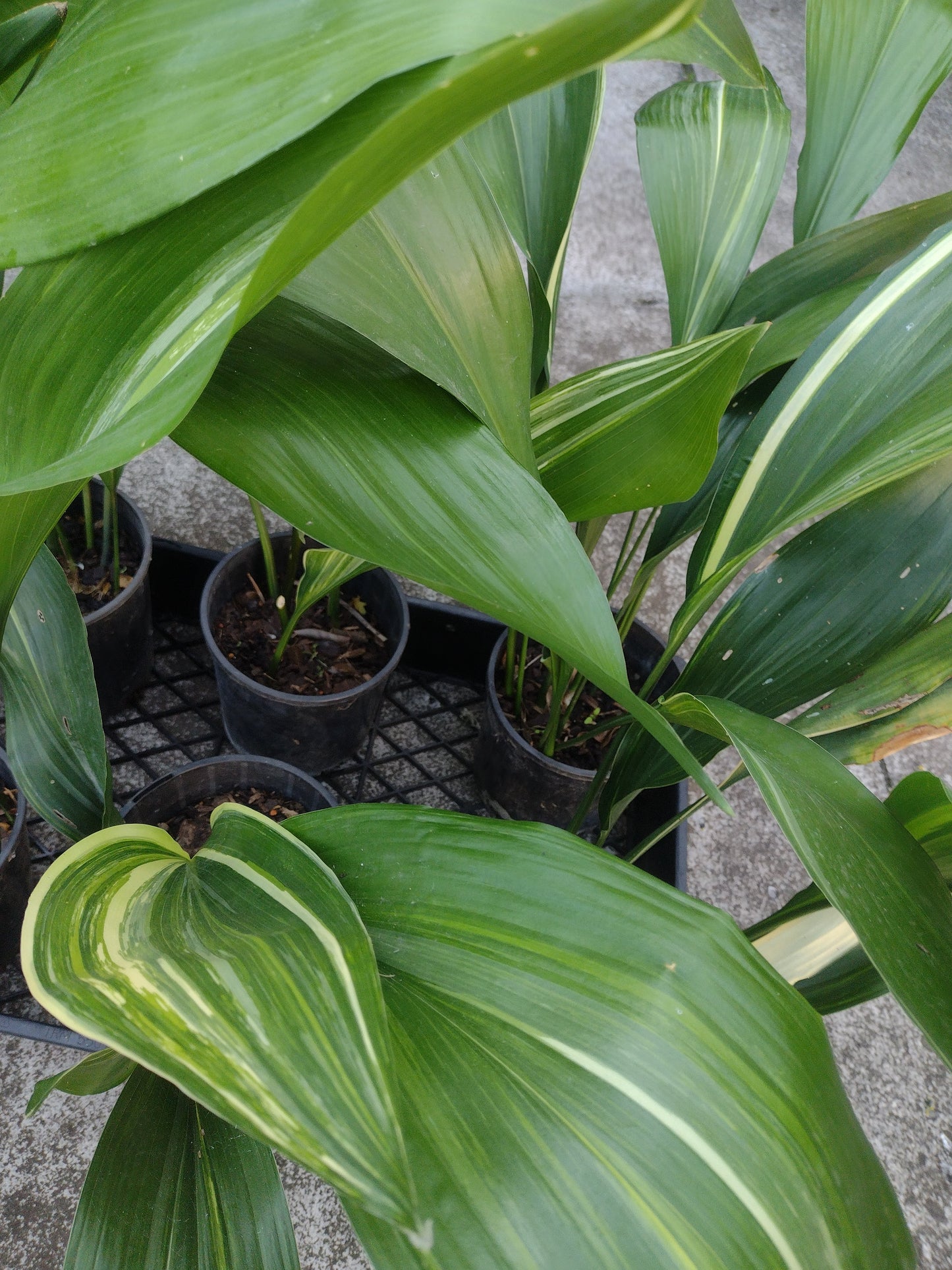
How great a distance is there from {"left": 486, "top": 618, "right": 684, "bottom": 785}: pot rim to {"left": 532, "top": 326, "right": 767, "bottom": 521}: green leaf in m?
0.33

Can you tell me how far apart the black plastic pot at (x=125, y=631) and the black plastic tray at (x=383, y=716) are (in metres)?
0.04

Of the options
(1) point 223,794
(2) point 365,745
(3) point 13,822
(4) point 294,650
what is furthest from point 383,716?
(3) point 13,822

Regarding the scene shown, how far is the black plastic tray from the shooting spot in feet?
3.04

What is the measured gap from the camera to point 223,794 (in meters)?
0.75

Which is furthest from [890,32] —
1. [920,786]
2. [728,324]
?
[920,786]

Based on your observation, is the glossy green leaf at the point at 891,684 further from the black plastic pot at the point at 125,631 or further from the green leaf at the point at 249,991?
the black plastic pot at the point at 125,631

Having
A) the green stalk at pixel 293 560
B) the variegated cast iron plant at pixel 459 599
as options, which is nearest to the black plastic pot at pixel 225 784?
the variegated cast iron plant at pixel 459 599

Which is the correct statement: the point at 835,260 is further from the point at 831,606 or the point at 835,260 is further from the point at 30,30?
the point at 30,30

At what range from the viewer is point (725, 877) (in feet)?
3.18

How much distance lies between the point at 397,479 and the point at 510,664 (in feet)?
1.63

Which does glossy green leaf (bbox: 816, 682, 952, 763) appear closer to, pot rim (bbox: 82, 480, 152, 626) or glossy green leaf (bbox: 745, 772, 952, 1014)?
glossy green leaf (bbox: 745, 772, 952, 1014)

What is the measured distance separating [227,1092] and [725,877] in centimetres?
76

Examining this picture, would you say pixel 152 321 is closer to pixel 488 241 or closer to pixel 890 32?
pixel 488 241

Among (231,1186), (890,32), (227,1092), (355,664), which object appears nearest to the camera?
(227,1092)
